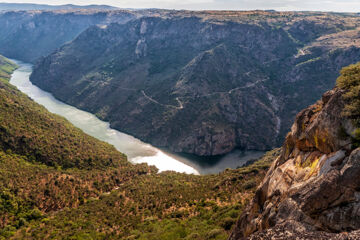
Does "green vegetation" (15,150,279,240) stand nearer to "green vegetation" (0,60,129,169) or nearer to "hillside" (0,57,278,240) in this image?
"hillside" (0,57,278,240)

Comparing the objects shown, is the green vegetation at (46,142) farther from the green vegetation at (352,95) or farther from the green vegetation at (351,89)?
the green vegetation at (352,95)

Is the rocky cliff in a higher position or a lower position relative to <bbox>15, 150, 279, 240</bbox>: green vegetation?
higher

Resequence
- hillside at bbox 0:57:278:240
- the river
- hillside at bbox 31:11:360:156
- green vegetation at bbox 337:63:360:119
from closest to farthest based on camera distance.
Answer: green vegetation at bbox 337:63:360:119, hillside at bbox 0:57:278:240, the river, hillside at bbox 31:11:360:156

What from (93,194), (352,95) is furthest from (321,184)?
(93,194)

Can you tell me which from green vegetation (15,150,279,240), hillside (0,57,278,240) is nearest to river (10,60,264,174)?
hillside (0,57,278,240)

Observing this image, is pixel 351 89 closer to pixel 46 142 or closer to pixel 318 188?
pixel 318 188

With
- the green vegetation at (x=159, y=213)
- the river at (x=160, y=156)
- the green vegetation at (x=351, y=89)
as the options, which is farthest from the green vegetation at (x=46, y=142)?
the green vegetation at (x=351, y=89)

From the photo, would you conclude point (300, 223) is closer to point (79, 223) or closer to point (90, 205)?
point (79, 223)
